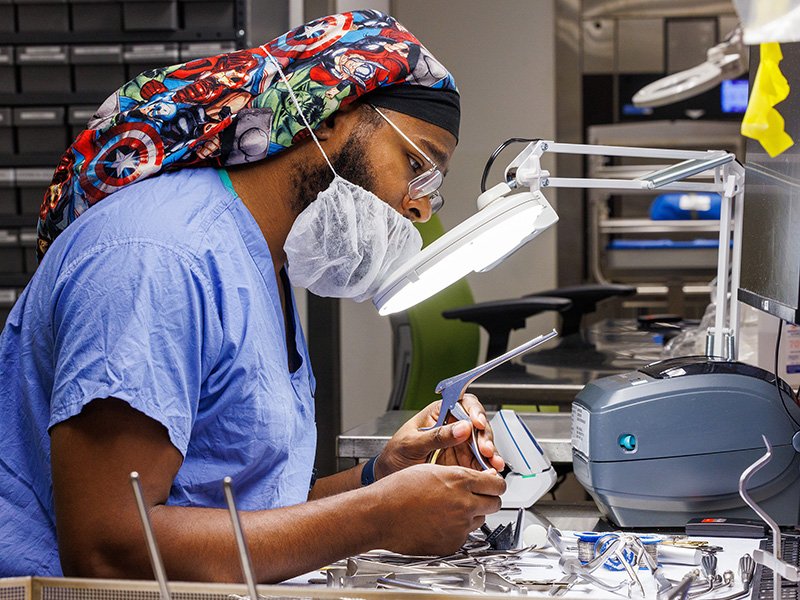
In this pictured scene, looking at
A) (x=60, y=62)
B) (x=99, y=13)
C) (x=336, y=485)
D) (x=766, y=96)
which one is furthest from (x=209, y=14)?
(x=766, y=96)

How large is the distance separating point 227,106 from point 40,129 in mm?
1875

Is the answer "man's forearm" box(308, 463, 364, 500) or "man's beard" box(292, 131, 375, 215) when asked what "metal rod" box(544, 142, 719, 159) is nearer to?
"man's beard" box(292, 131, 375, 215)

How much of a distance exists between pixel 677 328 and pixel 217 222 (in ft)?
8.05

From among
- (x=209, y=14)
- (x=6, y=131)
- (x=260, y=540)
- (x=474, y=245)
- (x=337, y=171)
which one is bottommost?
(x=260, y=540)

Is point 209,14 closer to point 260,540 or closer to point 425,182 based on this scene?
point 425,182

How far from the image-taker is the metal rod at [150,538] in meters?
0.55

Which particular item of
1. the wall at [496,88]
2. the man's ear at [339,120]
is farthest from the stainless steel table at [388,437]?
the wall at [496,88]

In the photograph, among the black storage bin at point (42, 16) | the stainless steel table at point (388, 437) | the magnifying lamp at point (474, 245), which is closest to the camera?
the magnifying lamp at point (474, 245)

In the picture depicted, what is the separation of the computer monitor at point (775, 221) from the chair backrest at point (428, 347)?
1.57 metres

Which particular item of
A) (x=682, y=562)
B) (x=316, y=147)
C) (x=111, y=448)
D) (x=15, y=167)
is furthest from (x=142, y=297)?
(x=15, y=167)

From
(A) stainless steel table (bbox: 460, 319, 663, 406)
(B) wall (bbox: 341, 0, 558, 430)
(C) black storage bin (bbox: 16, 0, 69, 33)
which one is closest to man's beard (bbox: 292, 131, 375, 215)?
(A) stainless steel table (bbox: 460, 319, 663, 406)

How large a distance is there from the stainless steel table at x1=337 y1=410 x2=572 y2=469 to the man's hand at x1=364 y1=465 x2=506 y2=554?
0.45 meters

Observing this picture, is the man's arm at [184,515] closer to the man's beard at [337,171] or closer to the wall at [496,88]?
the man's beard at [337,171]

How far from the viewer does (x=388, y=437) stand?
152cm
